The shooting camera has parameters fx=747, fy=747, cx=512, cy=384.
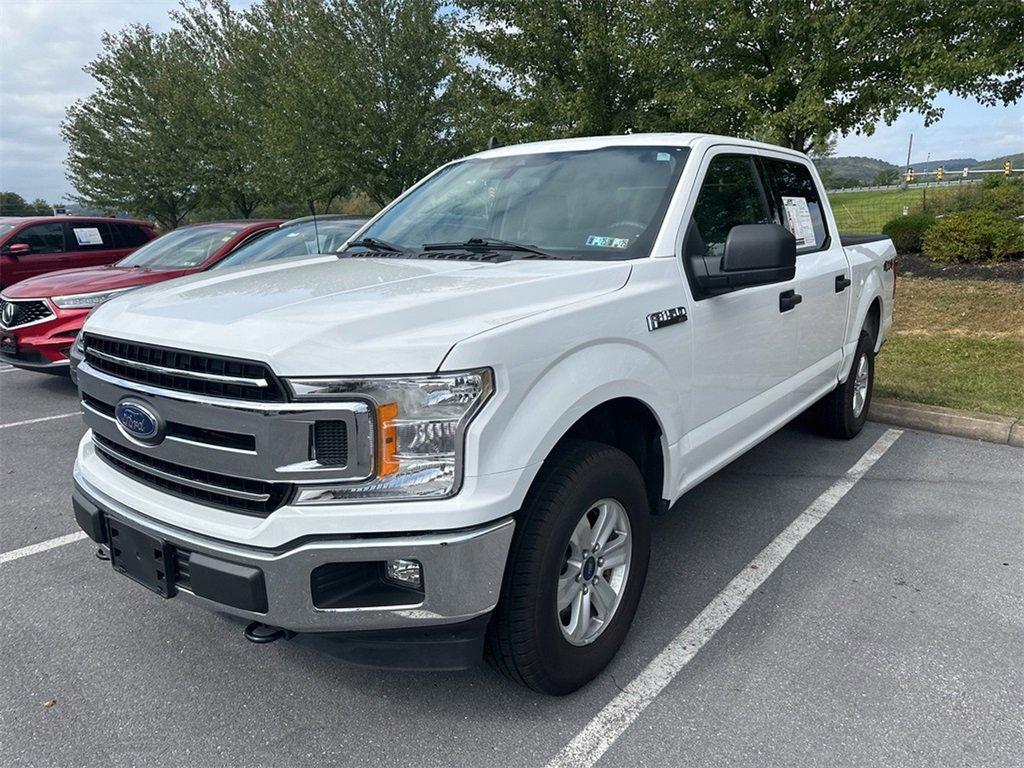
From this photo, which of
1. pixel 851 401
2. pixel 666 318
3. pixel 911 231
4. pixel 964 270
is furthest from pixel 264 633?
pixel 911 231

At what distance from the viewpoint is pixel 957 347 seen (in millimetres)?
7578

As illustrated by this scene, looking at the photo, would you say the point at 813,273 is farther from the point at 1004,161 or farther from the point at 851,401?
the point at 1004,161

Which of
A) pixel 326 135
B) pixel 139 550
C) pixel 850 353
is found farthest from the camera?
pixel 326 135

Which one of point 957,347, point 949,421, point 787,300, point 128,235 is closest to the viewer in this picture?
point 787,300

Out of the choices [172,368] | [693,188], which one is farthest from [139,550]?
[693,188]

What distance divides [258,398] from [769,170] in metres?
3.15

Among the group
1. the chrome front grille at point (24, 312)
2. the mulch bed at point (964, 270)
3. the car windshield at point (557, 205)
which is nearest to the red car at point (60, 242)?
the chrome front grille at point (24, 312)

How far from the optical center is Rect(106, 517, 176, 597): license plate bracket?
216 cm

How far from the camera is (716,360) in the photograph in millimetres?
3064

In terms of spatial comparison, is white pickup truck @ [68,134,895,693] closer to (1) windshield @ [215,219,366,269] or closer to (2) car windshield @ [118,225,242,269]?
(1) windshield @ [215,219,366,269]

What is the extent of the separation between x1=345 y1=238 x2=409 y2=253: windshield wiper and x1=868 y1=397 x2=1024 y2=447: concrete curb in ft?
13.6

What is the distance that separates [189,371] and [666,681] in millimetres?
1850

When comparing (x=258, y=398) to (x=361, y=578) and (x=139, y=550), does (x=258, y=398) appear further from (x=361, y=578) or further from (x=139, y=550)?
(x=139, y=550)

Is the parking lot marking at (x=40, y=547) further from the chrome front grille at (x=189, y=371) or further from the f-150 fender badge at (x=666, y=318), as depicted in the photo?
the f-150 fender badge at (x=666, y=318)
